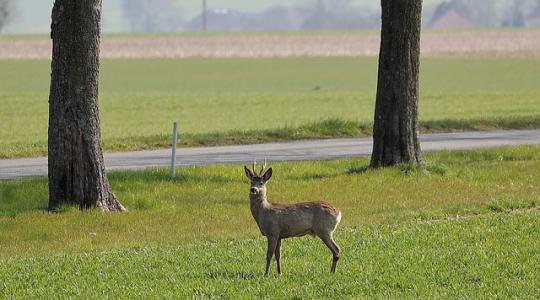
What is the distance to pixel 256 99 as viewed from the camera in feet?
184

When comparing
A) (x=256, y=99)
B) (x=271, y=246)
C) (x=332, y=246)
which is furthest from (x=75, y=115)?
(x=256, y=99)

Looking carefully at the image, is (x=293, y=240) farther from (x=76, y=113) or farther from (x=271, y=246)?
(x=76, y=113)

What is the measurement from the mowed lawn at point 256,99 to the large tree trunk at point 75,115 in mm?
9198

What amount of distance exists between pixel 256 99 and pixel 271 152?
2824 cm

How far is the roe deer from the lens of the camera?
1279 cm

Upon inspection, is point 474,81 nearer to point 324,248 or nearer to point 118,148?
point 118,148

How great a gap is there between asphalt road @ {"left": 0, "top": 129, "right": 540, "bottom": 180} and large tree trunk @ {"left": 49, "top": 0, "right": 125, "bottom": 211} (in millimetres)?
4664

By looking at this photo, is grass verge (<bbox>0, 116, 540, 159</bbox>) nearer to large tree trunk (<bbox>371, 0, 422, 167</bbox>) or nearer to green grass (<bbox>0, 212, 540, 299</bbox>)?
large tree trunk (<bbox>371, 0, 422, 167</bbox>)

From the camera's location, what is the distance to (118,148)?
Result: 29.3 metres

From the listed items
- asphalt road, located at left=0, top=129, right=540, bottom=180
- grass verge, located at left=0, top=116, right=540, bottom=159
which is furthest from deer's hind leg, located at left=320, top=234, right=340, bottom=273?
grass verge, located at left=0, top=116, right=540, bottom=159

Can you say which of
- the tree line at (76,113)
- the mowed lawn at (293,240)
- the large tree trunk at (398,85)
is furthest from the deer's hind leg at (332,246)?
the large tree trunk at (398,85)

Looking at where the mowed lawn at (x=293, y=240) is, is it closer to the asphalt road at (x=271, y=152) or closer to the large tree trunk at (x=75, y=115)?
the large tree trunk at (x=75, y=115)

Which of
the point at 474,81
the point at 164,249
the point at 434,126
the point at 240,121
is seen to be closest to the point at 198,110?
the point at 240,121

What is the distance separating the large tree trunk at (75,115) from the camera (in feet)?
61.0
